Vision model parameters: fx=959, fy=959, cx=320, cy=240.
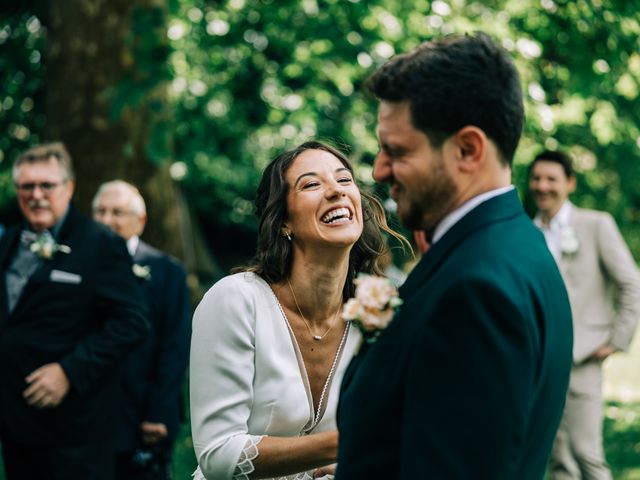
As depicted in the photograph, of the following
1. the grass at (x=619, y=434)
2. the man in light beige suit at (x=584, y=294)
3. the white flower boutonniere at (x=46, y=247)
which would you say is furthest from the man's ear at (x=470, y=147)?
the grass at (x=619, y=434)

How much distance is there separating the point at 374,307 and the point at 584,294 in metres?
5.18

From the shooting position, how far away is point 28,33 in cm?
1111

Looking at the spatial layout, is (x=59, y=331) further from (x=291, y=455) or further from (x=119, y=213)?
(x=291, y=455)

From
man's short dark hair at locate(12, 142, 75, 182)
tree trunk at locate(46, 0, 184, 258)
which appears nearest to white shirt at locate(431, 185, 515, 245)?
man's short dark hair at locate(12, 142, 75, 182)

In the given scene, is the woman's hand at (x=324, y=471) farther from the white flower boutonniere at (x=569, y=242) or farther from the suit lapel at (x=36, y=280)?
the white flower boutonniere at (x=569, y=242)

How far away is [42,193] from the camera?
5.84 m

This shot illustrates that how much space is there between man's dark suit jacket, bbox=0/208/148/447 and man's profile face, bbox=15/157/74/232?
11cm

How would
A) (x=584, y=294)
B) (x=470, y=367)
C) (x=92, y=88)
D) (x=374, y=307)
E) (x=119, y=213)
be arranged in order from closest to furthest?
(x=470, y=367) < (x=374, y=307) < (x=119, y=213) < (x=584, y=294) < (x=92, y=88)

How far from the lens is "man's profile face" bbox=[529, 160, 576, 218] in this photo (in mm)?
7262

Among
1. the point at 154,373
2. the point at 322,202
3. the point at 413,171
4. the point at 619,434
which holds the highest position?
the point at 413,171

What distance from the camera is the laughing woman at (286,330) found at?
3.27 meters

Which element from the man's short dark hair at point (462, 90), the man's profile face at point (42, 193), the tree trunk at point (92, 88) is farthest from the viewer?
the tree trunk at point (92, 88)

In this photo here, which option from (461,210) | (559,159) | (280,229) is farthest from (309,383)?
(559,159)

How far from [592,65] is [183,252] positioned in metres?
4.62
